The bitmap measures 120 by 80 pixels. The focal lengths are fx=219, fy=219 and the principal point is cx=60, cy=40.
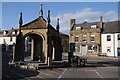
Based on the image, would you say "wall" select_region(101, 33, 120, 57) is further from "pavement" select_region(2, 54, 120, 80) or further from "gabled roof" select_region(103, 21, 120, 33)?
"pavement" select_region(2, 54, 120, 80)

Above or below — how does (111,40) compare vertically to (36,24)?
below

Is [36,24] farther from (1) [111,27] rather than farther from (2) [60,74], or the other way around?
(1) [111,27]

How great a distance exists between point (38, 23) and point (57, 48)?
6.18 metres

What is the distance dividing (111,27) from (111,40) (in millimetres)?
4469

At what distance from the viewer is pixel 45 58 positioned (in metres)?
31.2

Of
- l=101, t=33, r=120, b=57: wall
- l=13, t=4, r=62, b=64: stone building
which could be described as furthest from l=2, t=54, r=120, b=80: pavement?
l=101, t=33, r=120, b=57: wall

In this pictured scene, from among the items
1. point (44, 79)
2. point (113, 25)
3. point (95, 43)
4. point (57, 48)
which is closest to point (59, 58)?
point (57, 48)

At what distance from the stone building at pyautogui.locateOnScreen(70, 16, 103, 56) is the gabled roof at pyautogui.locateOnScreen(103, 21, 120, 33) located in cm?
149

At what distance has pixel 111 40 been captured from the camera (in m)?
60.4

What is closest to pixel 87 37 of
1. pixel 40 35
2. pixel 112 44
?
pixel 112 44

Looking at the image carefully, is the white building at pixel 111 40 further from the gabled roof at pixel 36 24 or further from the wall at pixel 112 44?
the gabled roof at pixel 36 24

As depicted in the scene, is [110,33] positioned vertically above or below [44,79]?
above

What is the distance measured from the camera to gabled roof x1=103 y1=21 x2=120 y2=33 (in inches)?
2403

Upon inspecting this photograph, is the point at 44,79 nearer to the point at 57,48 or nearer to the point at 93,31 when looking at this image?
the point at 57,48
